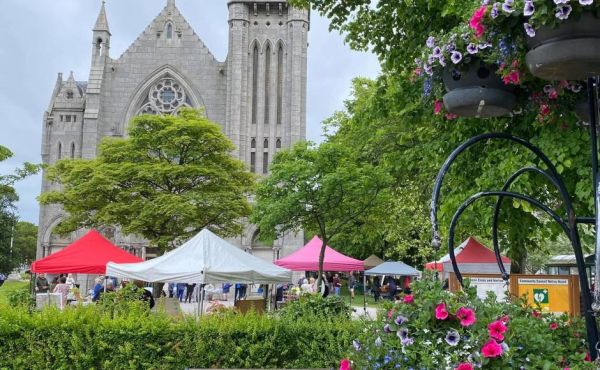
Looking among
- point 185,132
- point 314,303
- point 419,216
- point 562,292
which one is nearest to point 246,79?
point 185,132

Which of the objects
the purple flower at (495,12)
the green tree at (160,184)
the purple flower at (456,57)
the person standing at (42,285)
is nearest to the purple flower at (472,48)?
the purple flower at (456,57)

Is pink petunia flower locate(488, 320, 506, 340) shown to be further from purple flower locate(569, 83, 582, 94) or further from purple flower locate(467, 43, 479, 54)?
purple flower locate(569, 83, 582, 94)

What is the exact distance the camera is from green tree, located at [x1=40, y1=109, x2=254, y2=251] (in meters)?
31.3

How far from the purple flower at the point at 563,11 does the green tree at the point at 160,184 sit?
28.4 m

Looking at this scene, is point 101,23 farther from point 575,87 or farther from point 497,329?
point 497,329

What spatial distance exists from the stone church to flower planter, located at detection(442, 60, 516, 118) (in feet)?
140

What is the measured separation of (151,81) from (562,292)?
4285 cm

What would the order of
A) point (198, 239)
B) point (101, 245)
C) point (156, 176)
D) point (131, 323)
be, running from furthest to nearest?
point (156, 176), point (101, 245), point (198, 239), point (131, 323)

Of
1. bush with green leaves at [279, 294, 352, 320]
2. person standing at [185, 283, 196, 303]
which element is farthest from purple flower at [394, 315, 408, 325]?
person standing at [185, 283, 196, 303]

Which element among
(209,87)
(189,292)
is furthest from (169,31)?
(189,292)

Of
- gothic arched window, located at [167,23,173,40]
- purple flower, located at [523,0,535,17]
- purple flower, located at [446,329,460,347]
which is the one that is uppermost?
gothic arched window, located at [167,23,173,40]

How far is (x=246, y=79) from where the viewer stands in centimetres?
4722

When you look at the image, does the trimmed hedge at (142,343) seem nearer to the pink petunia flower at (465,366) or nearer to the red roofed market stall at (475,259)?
the pink petunia flower at (465,366)

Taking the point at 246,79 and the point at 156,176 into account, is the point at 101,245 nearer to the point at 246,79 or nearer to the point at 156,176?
the point at 156,176
